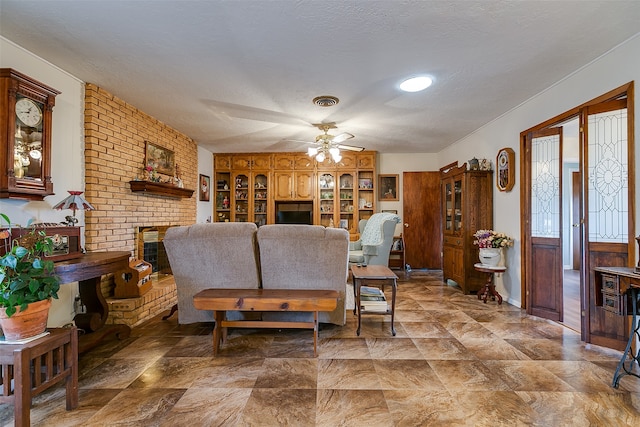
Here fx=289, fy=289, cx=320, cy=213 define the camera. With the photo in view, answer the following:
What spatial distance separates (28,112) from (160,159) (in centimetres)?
200

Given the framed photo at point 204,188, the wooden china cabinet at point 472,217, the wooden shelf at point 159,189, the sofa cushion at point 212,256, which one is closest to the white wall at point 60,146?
the wooden shelf at point 159,189

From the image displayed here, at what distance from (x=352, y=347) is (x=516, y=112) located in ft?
11.3

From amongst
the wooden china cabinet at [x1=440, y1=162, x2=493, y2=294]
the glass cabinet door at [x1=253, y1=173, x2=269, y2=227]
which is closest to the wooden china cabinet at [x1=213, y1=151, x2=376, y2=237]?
the glass cabinet door at [x1=253, y1=173, x2=269, y2=227]

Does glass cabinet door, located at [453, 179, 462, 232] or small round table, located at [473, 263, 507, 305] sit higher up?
glass cabinet door, located at [453, 179, 462, 232]

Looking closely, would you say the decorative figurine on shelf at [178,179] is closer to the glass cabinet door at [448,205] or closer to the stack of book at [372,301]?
the stack of book at [372,301]

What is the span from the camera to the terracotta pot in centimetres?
147

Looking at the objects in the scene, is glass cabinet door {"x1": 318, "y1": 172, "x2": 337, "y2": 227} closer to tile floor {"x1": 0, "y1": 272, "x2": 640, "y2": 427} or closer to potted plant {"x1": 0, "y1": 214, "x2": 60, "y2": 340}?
tile floor {"x1": 0, "y1": 272, "x2": 640, "y2": 427}

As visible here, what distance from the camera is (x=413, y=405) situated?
5.58 feet

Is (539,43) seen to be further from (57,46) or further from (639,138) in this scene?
(57,46)

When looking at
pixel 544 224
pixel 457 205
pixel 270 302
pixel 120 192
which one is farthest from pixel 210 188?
pixel 544 224

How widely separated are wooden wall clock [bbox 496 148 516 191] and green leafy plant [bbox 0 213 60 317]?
14.8ft

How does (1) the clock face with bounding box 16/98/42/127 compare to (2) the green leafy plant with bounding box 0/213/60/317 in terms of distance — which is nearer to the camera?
(2) the green leafy plant with bounding box 0/213/60/317

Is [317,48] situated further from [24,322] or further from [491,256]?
[491,256]

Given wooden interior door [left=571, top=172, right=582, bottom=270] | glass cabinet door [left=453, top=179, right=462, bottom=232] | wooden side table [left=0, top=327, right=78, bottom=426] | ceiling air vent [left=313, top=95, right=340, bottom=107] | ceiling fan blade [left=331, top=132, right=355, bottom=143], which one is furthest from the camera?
wooden interior door [left=571, top=172, right=582, bottom=270]
